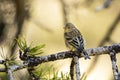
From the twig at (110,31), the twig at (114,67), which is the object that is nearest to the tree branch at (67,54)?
the twig at (114,67)

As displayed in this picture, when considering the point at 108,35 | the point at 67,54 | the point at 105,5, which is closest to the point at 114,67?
the point at 67,54

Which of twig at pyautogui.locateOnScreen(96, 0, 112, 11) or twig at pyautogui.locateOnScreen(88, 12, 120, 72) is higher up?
twig at pyautogui.locateOnScreen(96, 0, 112, 11)

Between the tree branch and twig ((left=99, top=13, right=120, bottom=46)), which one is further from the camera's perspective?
twig ((left=99, top=13, right=120, bottom=46))

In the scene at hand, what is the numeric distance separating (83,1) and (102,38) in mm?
277

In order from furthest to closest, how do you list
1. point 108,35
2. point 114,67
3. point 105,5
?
point 108,35, point 105,5, point 114,67

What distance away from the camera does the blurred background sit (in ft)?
9.12

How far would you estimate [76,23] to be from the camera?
9.45 feet

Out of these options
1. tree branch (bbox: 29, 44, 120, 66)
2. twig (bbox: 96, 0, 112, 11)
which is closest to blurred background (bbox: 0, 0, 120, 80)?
twig (bbox: 96, 0, 112, 11)

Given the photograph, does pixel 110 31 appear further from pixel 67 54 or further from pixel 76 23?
pixel 67 54

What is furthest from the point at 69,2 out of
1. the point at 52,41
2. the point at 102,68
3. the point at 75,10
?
the point at 102,68

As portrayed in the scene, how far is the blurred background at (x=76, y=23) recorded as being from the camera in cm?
278

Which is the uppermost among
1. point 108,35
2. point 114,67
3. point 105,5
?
point 105,5

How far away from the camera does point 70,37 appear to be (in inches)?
33.8

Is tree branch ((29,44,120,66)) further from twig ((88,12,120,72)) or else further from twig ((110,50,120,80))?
twig ((88,12,120,72))
